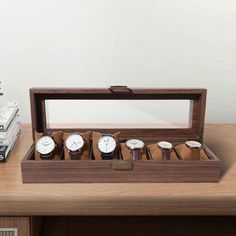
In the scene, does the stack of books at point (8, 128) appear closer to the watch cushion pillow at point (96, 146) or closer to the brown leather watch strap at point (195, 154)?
the watch cushion pillow at point (96, 146)

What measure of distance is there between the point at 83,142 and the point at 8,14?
20.5 inches

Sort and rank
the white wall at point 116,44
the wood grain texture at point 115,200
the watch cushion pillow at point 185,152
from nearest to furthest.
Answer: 1. the wood grain texture at point 115,200
2. the watch cushion pillow at point 185,152
3. the white wall at point 116,44

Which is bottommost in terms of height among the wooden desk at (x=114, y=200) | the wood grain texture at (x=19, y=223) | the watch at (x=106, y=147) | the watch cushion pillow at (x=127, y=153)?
the wood grain texture at (x=19, y=223)

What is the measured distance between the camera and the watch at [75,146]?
28.8 inches

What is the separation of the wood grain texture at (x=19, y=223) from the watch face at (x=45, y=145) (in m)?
0.14

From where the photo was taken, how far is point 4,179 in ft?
2.31

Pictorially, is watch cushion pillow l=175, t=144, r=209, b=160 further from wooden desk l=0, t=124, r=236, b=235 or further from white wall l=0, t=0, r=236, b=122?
white wall l=0, t=0, r=236, b=122

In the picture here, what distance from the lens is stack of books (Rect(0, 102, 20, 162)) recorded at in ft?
2.58

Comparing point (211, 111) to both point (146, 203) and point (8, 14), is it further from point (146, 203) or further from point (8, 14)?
point (8, 14)

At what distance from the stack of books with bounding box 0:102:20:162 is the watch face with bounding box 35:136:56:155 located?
10 cm

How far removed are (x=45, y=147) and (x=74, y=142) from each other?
2.4 inches

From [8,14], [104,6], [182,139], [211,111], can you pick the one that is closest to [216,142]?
[182,139]

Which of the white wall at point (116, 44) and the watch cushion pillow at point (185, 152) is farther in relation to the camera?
the white wall at point (116, 44)

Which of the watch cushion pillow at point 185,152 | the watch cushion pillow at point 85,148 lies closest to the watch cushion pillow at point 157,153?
the watch cushion pillow at point 185,152
